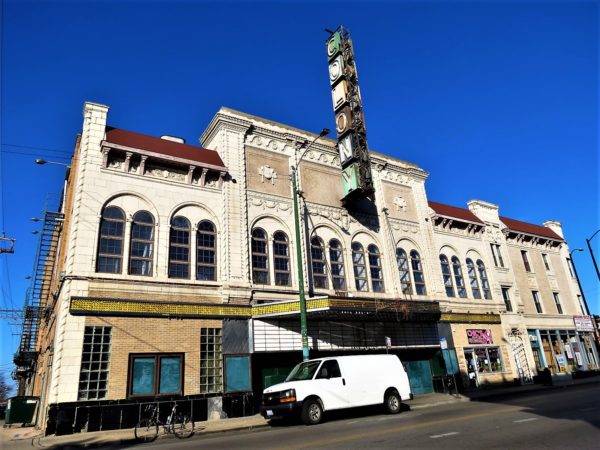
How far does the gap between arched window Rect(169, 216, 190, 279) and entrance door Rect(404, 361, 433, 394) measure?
1389 centimetres

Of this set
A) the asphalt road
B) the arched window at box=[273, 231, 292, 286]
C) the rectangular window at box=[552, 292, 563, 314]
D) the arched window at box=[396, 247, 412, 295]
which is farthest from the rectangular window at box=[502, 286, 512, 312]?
the asphalt road

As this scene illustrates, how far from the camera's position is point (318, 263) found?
936 inches

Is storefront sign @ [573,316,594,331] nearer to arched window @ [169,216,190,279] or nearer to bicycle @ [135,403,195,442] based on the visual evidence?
arched window @ [169,216,190,279]

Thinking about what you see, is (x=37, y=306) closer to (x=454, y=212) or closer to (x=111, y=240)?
(x=111, y=240)

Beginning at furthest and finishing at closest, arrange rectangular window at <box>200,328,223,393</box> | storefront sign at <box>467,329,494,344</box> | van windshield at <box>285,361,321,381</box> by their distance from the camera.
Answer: storefront sign at <box>467,329,494,344</box> → rectangular window at <box>200,328,223,393</box> → van windshield at <box>285,361,321,381</box>

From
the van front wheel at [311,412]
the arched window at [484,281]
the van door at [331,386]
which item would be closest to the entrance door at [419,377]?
the arched window at [484,281]

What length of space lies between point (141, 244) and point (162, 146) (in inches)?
198

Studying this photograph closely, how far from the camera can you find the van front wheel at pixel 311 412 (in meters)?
12.9

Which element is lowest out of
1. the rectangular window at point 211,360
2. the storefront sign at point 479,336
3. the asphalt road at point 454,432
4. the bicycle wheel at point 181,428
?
the asphalt road at point 454,432

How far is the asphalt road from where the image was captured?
8.33 metres

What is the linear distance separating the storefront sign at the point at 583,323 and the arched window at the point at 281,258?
85.5 feet

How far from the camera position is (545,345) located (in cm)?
3375

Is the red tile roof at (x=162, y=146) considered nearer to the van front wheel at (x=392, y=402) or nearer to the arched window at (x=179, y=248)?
the arched window at (x=179, y=248)

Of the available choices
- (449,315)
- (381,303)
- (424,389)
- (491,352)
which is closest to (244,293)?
(381,303)
